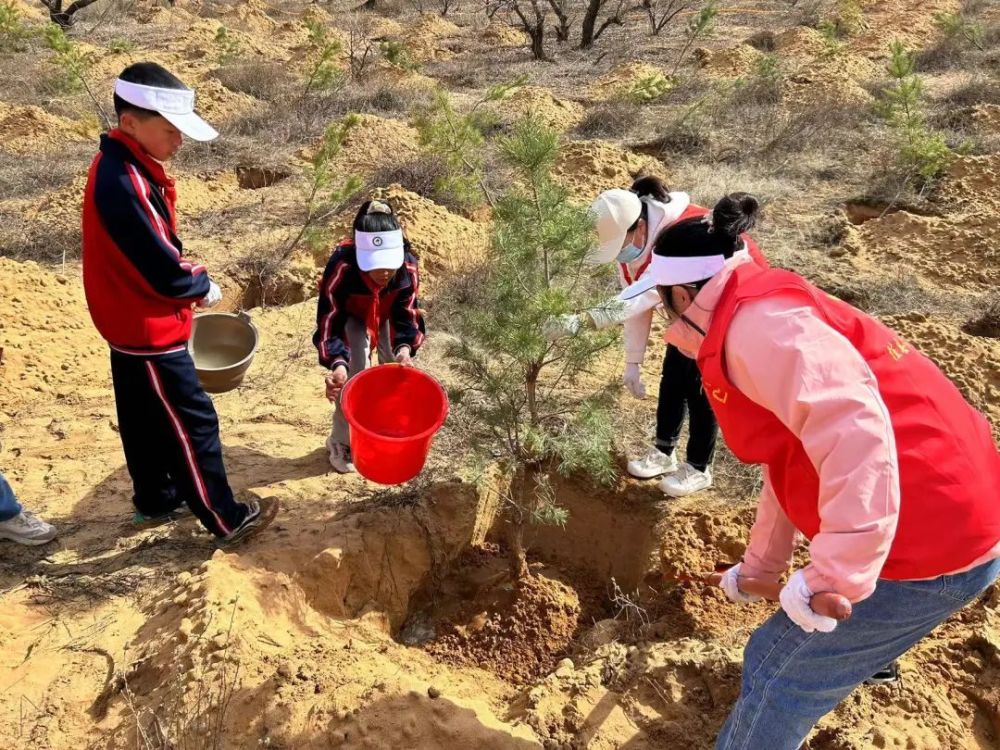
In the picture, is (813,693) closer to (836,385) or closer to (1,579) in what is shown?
(836,385)

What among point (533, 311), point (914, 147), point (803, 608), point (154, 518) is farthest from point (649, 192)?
point (914, 147)

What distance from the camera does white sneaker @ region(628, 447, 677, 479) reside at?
3463 mm

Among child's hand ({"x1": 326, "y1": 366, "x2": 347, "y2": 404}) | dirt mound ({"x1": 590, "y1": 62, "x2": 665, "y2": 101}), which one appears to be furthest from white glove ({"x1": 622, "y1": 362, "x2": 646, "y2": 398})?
dirt mound ({"x1": 590, "y1": 62, "x2": 665, "y2": 101})

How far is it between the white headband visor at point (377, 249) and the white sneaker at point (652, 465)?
1.54m

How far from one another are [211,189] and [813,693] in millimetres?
7268

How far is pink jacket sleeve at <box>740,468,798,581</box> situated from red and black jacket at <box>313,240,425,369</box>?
175 cm

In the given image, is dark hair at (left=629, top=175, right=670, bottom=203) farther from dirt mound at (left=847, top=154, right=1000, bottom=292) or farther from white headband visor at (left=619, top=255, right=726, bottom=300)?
dirt mound at (left=847, top=154, right=1000, bottom=292)

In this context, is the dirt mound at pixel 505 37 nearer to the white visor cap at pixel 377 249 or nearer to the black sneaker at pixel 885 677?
the white visor cap at pixel 377 249

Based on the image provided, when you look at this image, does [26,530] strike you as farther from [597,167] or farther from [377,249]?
[597,167]

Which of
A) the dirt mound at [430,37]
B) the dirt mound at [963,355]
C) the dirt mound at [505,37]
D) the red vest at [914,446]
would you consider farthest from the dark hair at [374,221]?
the dirt mound at [505,37]

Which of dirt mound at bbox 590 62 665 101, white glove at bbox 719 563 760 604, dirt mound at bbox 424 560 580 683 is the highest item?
dirt mound at bbox 590 62 665 101

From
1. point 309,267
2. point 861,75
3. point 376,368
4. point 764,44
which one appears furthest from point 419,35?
point 376,368

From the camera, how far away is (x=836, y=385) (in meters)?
1.46

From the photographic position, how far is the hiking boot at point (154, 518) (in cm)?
317
